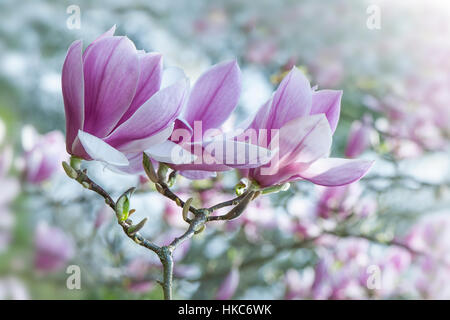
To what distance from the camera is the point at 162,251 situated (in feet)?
0.66

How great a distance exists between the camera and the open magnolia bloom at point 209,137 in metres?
0.20

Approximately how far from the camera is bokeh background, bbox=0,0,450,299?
0.71 m

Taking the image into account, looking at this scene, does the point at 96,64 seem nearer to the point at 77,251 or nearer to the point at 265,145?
the point at 265,145

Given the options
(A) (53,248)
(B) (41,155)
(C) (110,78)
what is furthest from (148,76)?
(A) (53,248)

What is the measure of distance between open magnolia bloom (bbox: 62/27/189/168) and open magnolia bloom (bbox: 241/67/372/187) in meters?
0.04

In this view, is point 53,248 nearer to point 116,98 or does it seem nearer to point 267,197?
point 267,197

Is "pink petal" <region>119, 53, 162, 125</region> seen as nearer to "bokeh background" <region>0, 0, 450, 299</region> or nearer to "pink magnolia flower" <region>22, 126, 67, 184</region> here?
"bokeh background" <region>0, 0, 450, 299</region>

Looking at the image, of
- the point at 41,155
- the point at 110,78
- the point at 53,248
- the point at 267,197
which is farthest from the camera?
the point at 267,197

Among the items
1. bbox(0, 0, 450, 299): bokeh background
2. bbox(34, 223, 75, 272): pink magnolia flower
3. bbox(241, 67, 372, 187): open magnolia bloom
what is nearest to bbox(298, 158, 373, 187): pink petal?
bbox(241, 67, 372, 187): open magnolia bloom

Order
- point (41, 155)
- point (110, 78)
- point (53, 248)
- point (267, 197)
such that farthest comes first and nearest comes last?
point (267, 197)
point (53, 248)
point (41, 155)
point (110, 78)

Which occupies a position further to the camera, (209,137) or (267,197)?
(267,197)

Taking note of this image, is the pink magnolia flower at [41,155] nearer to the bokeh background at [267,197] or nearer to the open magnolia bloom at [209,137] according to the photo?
the bokeh background at [267,197]

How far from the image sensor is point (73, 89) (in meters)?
0.21

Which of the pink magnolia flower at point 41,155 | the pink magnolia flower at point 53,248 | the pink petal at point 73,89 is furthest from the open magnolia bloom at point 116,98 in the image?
the pink magnolia flower at point 53,248
